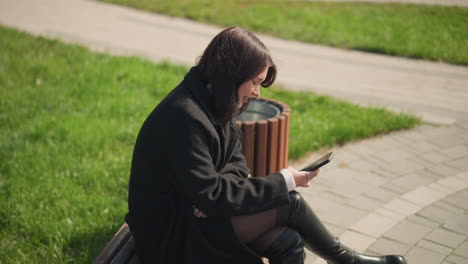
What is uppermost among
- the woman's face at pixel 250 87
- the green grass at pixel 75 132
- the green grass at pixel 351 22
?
the woman's face at pixel 250 87

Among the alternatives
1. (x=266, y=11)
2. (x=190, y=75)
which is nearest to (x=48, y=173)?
(x=190, y=75)

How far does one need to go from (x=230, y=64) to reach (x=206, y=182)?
1.94 feet

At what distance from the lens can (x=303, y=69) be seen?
750cm

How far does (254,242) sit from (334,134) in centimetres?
287

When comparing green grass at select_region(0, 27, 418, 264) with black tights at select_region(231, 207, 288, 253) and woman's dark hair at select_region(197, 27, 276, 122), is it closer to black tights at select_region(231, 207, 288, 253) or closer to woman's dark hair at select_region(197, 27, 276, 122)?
black tights at select_region(231, 207, 288, 253)

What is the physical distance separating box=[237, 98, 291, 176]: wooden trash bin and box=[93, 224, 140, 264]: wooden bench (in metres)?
0.99

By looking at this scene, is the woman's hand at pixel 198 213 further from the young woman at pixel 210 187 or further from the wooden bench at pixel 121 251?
the wooden bench at pixel 121 251

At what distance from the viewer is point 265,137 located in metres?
3.56

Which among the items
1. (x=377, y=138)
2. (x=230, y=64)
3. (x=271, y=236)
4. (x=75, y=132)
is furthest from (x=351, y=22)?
(x=271, y=236)

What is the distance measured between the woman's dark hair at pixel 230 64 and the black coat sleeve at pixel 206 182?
0.17 meters

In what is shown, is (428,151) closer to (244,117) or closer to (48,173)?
(244,117)

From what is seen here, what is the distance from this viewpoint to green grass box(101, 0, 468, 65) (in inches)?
315

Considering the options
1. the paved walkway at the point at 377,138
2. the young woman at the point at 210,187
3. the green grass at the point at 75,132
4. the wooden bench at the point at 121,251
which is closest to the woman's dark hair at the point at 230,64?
the young woman at the point at 210,187

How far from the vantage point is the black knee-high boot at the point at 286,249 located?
263 centimetres
